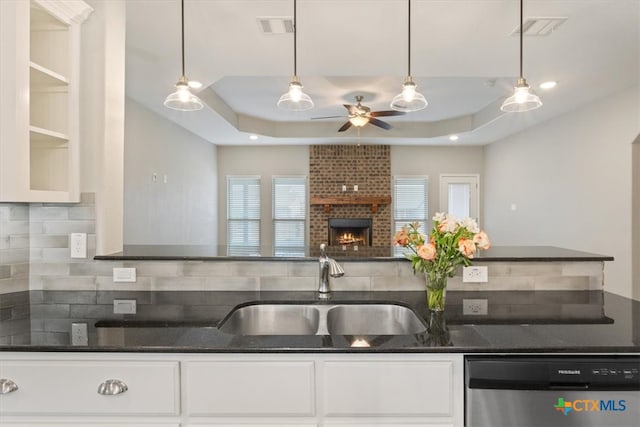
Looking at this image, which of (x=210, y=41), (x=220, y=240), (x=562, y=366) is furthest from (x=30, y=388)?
(x=220, y=240)

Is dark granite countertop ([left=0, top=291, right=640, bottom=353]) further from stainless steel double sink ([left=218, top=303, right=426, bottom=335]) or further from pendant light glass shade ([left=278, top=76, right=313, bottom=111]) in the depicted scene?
pendant light glass shade ([left=278, top=76, right=313, bottom=111])

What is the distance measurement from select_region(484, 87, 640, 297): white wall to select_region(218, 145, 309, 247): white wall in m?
3.84

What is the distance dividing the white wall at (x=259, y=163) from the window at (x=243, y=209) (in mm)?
101

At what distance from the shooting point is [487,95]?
4.68 m

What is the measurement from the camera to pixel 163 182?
452cm

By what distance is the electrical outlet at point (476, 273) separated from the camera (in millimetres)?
1837

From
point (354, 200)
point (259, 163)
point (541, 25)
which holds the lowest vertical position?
point (354, 200)

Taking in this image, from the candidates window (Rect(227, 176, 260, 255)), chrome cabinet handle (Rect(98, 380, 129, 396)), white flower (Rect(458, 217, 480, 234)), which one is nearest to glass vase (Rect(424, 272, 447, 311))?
white flower (Rect(458, 217, 480, 234))

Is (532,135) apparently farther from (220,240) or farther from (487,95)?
(220,240)

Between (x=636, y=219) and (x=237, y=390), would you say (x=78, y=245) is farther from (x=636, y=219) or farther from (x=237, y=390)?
(x=636, y=219)

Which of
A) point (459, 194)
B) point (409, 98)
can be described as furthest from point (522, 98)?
point (459, 194)

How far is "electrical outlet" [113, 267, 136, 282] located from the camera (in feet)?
6.05

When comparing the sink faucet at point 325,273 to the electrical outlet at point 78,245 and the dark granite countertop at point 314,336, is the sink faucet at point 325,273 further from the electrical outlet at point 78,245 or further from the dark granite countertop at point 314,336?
the electrical outlet at point 78,245

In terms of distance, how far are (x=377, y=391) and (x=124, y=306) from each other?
117cm
